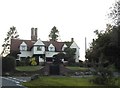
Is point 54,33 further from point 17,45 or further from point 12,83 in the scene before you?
point 12,83

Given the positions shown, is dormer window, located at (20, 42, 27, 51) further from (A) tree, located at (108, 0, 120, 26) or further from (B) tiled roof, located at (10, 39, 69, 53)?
(A) tree, located at (108, 0, 120, 26)

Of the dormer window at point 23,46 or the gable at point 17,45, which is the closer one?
the gable at point 17,45

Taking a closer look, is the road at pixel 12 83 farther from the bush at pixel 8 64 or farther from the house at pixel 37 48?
the house at pixel 37 48

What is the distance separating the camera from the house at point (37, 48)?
87.2 m

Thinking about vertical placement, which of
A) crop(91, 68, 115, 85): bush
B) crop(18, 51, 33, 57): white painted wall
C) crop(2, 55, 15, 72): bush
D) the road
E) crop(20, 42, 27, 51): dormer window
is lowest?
the road

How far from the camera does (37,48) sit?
87.1 meters

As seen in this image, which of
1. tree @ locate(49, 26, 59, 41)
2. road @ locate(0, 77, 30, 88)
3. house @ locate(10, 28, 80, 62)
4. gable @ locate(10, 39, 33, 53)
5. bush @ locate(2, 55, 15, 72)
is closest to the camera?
road @ locate(0, 77, 30, 88)

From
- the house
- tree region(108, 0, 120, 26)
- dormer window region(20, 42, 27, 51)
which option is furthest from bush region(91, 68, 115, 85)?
dormer window region(20, 42, 27, 51)

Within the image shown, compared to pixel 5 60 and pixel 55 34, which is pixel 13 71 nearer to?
pixel 5 60

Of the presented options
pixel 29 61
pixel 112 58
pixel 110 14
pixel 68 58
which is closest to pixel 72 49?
pixel 68 58

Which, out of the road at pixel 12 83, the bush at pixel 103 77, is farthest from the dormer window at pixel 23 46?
the bush at pixel 103 77

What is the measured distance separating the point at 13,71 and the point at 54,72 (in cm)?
683

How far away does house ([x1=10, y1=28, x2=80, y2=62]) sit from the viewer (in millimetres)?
87250

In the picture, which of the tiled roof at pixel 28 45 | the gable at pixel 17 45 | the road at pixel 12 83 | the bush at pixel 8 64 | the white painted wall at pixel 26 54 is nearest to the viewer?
the road at pixel 12 83
